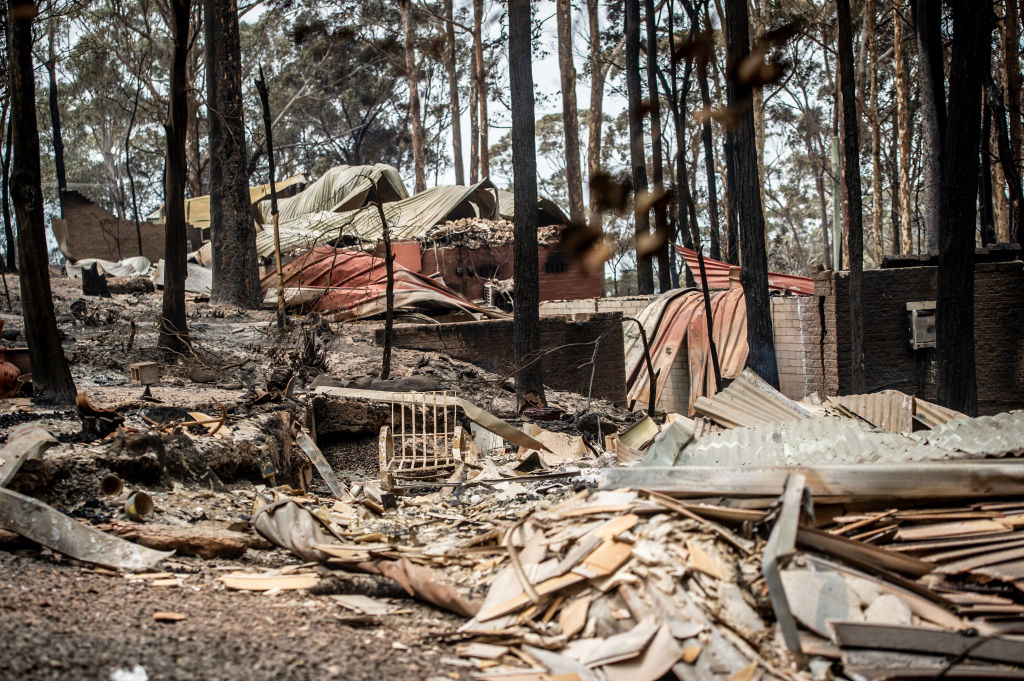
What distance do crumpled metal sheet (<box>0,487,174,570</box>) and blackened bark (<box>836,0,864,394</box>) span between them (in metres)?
8.78

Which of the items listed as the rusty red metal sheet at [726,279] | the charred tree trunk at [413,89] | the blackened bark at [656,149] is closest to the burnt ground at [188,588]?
the rusty red metal sheet at [726,279]

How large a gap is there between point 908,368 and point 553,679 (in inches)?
447

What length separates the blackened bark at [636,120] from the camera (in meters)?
16.1

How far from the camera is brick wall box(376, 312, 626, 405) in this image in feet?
38.8

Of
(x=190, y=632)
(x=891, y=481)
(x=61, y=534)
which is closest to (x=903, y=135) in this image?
(x=891, y=481)

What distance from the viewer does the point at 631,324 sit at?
51.2ft

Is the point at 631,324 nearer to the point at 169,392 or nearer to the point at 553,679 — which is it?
the point at 169,392

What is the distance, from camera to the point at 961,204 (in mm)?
8938

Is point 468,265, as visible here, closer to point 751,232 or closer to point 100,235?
point 751,232

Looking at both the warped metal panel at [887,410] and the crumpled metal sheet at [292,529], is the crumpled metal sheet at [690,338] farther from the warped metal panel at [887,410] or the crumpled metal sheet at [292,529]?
the crumpled metal sheet at [292,529]

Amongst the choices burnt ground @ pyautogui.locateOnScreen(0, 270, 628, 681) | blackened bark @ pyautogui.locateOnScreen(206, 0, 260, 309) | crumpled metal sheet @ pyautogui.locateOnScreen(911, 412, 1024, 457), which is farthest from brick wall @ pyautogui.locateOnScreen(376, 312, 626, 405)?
crumpled metal sheet @ pyautogui.locateOnScreen(911, 412, 1024, 457)

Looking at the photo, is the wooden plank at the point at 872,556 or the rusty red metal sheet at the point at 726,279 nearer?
the wooden plank at the point at 872,556

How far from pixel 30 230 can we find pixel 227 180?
8.38m

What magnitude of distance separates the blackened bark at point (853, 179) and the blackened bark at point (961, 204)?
4.66ft
